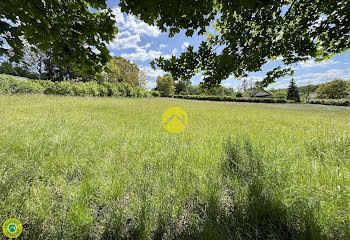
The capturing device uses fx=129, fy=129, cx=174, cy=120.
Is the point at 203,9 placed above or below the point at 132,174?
above

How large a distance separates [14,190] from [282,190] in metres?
3.84

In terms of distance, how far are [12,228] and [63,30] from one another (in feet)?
10.7

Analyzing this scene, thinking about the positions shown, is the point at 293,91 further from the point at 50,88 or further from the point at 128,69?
the point at 50,88

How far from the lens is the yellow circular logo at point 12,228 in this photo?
1366mm

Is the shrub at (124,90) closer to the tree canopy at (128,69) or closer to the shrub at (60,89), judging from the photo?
the shrub at (60,89)

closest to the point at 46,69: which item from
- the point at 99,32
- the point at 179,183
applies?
the point at 99,32

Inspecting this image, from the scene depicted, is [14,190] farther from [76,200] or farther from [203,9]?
[203,9]

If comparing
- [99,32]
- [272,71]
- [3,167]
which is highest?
[99,32]

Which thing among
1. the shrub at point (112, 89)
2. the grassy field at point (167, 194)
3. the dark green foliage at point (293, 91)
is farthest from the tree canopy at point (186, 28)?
the dark green foliage at point (293, 91)

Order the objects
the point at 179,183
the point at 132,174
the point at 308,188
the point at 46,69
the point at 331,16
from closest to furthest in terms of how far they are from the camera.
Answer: the point at 308,188 → the point at 179,183 → the point at 132,174 → the point at 331,16 → the point at 46,69

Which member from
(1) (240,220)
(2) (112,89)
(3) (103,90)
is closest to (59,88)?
(3) (103,90)

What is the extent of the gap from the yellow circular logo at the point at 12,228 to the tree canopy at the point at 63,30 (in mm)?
2642

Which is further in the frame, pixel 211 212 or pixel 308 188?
pixel 308 188

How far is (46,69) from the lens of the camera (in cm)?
3541
